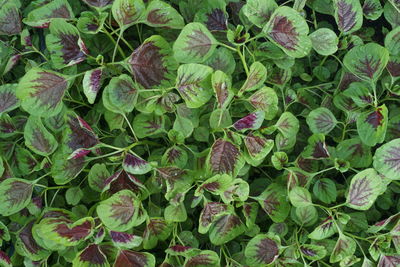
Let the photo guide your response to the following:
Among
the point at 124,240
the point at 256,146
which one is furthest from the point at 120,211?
the point at 256,146

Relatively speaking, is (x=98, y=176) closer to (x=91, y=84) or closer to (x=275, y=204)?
(x=91, y=84)

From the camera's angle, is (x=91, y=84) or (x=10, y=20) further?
(x=10, y=20)

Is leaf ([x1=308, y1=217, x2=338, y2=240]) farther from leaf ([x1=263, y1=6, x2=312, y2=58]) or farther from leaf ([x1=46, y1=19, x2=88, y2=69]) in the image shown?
leaf ([x1=46, y1=19, x2=88, y2=69])

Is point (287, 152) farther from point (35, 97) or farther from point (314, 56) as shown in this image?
point (35, 97)

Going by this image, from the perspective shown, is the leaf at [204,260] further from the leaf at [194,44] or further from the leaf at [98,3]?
the leaf at [98,3]

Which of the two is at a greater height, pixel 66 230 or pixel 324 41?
pixel 324 41

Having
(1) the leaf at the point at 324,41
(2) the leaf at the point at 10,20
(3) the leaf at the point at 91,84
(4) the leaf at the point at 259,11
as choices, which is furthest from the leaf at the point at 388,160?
(2) the leaf at the point at 10,20

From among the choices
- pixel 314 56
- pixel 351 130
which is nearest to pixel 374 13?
pixel 314 56

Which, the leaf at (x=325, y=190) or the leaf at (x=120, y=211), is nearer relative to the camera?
the leaf at (x=120, y=211)
